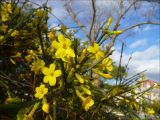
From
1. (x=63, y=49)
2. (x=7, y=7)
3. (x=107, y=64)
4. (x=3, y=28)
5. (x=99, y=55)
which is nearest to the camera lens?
(x=63, y=49)

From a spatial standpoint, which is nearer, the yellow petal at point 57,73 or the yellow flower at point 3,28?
the yellow petal at point 57,73

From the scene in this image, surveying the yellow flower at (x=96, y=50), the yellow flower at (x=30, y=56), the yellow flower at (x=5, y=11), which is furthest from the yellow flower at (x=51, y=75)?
the yellow flower at (x=5, y=11)

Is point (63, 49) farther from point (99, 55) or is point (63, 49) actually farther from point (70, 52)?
point (99, 55)

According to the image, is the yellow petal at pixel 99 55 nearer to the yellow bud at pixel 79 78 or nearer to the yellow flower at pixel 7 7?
the yellow bud at pixel 79 78

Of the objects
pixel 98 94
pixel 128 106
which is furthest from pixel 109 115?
pixel 98 94

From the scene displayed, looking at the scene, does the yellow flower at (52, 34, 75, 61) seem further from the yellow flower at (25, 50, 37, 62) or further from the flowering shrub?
the yellow flower at (25, 50, 37, 62)

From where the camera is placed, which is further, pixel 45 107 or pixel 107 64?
pixel 107 64

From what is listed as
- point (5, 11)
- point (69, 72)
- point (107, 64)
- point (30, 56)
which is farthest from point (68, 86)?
point (5, 11)

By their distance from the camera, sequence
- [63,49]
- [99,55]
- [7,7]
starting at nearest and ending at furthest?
[63,49] → [99,55] → [7,7]

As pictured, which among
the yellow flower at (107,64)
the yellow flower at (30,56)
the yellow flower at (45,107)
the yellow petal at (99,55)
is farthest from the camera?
the yellow flower at (30,56)

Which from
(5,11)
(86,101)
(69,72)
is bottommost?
(86,101)

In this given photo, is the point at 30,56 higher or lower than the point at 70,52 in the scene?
lower

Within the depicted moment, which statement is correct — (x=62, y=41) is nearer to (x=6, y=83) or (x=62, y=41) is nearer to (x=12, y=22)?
(x=6, y=83)

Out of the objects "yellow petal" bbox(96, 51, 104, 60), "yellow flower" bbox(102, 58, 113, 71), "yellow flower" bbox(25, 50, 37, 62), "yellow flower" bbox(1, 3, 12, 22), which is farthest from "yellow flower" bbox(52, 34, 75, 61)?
"yellow flower" bbox(1, 3, 12, 22)
